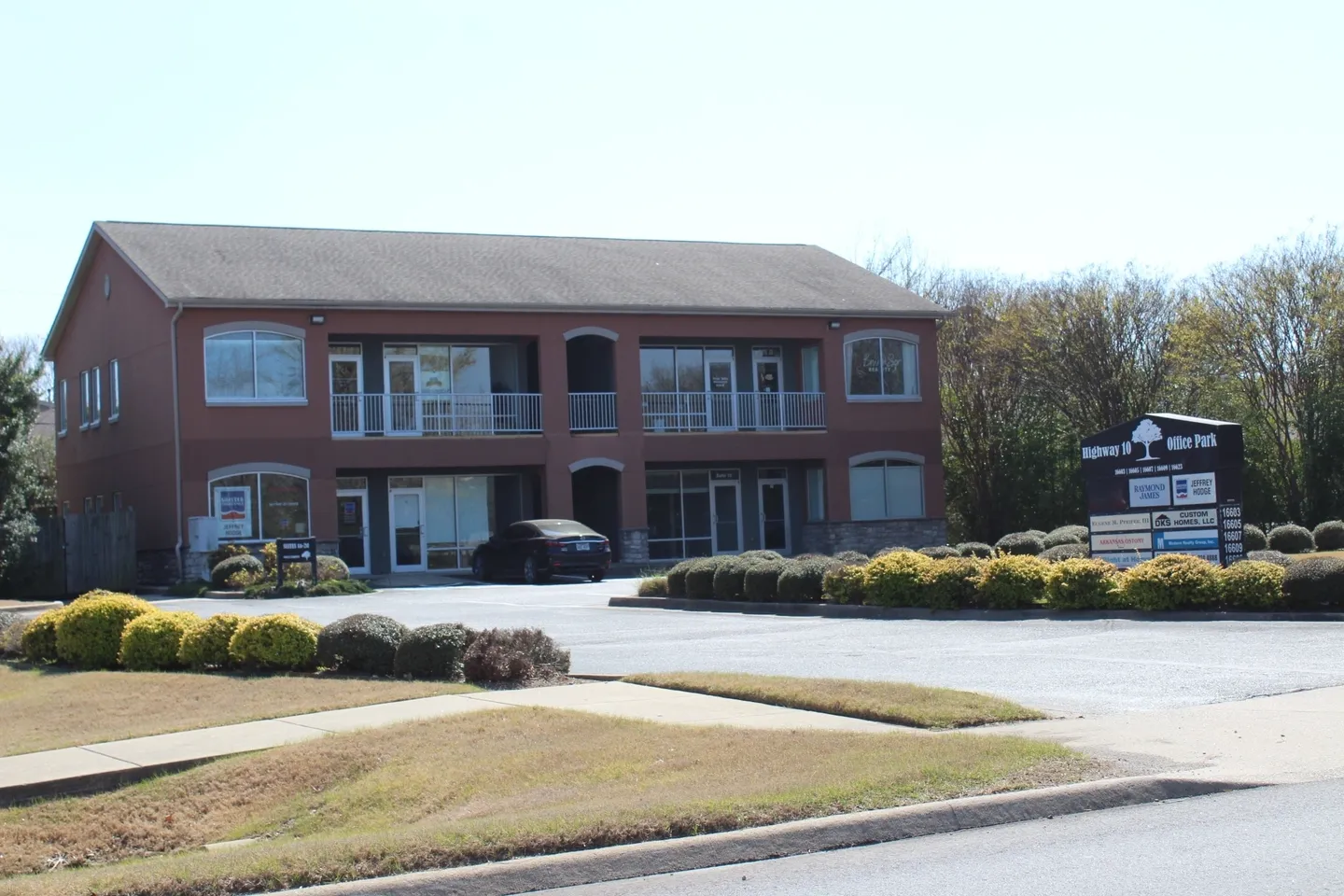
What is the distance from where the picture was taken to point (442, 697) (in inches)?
496

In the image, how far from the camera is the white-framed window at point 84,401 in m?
41.1

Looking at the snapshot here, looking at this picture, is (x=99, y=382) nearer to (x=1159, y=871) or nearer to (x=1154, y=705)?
(x=1154, y=705)

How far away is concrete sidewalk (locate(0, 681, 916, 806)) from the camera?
10109mm

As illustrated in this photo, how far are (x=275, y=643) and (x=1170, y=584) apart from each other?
10274 millimetres

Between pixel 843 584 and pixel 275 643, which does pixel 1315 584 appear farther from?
pixel 275 643

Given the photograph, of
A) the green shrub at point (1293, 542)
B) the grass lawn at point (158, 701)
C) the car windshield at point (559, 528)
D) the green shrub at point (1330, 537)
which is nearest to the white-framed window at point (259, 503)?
the car windshield at point (559, 528)

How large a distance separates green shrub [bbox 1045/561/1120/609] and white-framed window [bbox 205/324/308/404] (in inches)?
813

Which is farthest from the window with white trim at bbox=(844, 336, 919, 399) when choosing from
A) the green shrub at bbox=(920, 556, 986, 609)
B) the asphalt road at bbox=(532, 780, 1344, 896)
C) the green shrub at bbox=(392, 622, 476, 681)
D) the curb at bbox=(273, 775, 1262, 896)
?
the asphalt road at bbox=(532, 780, 1344, 896)

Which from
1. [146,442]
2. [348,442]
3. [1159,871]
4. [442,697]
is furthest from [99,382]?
[1159,871]

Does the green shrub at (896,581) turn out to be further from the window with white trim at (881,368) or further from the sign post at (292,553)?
the window with white trim at (881,368)

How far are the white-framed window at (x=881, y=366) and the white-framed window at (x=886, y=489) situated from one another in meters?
1.82

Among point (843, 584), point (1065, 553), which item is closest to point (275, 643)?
point (843, 584)

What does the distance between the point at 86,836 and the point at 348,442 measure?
1025 inches

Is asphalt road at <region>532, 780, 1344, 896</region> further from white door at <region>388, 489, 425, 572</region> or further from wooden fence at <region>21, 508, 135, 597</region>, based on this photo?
white door at <region>388, 489, 425, 572</region>
